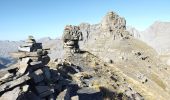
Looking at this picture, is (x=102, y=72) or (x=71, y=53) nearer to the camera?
(x=102, y=72)

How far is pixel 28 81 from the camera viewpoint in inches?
778

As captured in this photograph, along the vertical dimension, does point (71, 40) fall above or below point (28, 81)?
above

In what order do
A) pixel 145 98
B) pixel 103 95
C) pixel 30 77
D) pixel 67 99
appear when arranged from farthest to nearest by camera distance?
pixel 145 98, pixel 103 95, pixel 67 99, pixel 30 77

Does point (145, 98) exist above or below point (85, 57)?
below

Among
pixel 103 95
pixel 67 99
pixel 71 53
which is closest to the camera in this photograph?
pixel 67 99

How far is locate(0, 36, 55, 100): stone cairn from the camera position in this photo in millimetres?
18000

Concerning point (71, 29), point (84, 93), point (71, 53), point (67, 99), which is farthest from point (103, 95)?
point (71, 29)

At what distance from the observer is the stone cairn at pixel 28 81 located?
18.0 meters

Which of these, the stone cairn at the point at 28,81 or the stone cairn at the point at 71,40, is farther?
the stone cairn at the point at 71,40

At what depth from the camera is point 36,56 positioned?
79.5 ft

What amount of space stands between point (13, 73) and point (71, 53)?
759 inches

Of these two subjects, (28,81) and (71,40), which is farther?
(71,40)

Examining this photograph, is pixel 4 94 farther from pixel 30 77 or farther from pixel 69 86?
pixel 69 86

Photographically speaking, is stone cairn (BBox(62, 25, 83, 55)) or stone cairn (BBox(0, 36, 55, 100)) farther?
stone cairn (BBox(62, 25, 83, 55))
